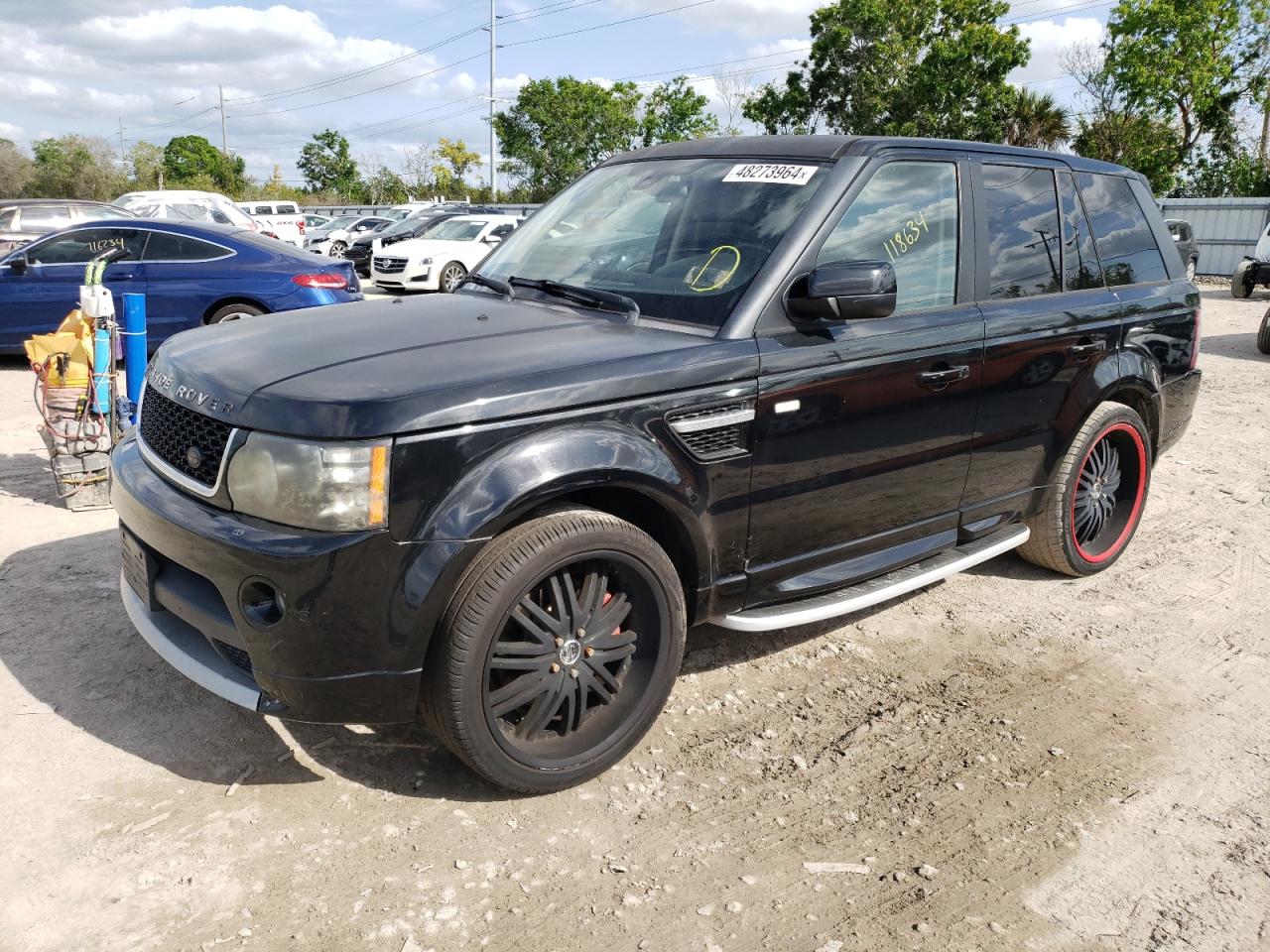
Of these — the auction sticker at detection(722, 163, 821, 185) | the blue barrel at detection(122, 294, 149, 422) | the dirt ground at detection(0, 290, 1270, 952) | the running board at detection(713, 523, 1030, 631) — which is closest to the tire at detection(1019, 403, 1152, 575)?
the running board at detection(713, 523, 1030, 631)

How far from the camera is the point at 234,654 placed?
2.87m

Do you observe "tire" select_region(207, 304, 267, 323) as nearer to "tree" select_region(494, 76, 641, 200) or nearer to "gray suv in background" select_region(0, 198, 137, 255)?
"gray suv in background" select_region(0, 198, 137, 255)

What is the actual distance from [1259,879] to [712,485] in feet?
6.01

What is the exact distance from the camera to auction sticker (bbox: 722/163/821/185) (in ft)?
11.8

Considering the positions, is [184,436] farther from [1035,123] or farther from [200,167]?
[200,167]

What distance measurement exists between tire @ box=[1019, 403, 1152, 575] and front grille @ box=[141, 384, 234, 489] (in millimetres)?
3474

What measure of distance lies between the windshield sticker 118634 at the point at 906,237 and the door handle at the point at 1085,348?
3.12ft

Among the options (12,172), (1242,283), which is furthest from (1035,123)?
(12,172)

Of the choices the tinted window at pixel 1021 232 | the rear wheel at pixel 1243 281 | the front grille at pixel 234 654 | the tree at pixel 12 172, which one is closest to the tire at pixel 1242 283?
the rear wheel at pixel 1243 281

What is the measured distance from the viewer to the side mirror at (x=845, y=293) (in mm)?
3182

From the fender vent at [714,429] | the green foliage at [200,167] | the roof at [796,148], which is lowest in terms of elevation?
the fender vent at [714,429]

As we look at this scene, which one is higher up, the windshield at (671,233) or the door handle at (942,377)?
the windshield at (671,233)

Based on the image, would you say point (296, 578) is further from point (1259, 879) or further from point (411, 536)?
point (1259, 879)

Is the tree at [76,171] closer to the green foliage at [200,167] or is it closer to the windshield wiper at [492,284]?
the green foliage at [200,167]
